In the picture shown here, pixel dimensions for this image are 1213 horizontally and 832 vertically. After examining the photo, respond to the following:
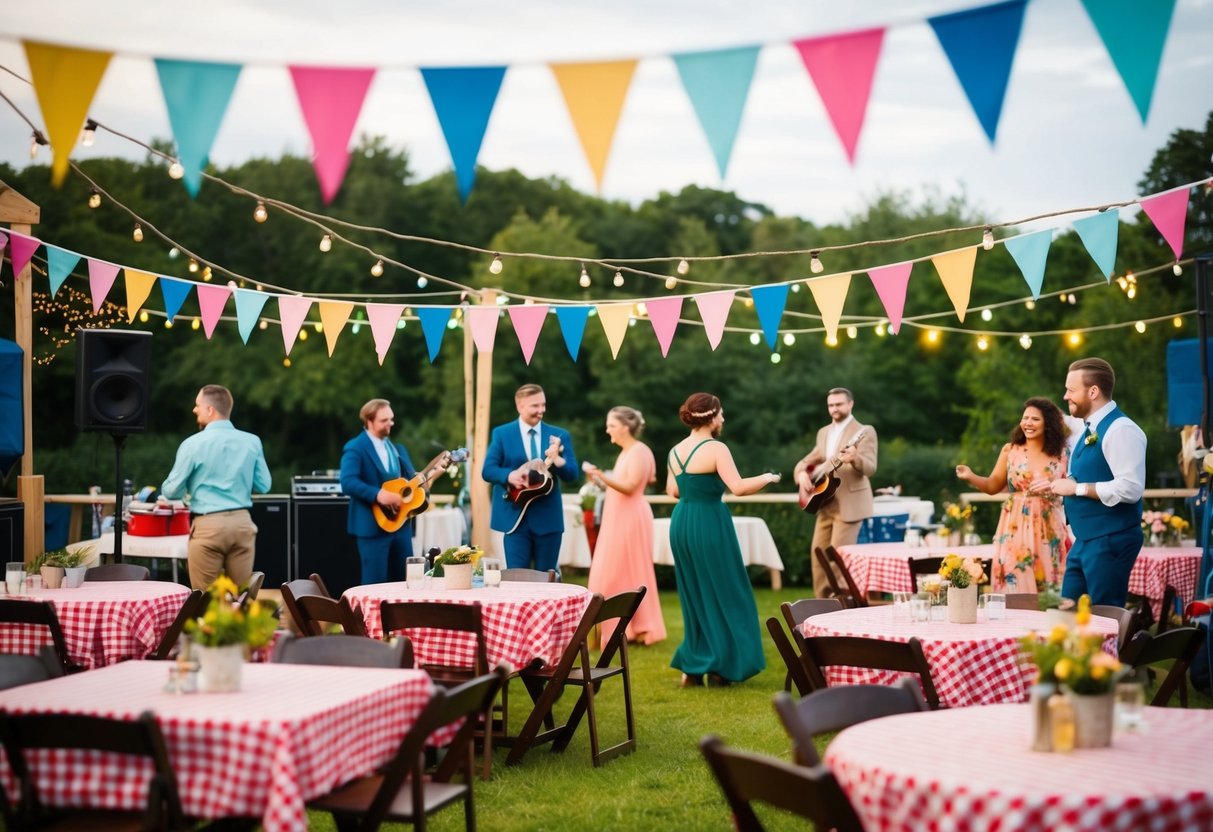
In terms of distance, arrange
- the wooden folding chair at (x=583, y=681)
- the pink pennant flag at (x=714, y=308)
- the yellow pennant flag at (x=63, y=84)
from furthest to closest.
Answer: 1. the pink pennant flag at (x=714, y=308)
2. the wooden folding chair at (x=583, y=681)
3. the yellow pennant flag at (x=63, y=84)

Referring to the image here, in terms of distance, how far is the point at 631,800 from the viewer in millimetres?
5059

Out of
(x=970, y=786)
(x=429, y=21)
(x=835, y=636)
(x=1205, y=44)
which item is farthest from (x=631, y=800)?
(x=1205, y=44)

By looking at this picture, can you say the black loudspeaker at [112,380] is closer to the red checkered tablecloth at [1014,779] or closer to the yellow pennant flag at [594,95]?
the yellow pennant flag at [594,95]

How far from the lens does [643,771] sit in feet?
18.2

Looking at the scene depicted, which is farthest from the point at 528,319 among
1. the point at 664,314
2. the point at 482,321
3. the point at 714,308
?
the point at 714,308

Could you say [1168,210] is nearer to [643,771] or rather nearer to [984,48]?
[984,48]

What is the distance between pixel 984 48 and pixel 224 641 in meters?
2.98

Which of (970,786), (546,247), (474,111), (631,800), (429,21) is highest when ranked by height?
(546,247)

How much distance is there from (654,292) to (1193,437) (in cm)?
1714

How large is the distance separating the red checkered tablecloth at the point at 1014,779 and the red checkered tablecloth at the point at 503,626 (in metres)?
2.51

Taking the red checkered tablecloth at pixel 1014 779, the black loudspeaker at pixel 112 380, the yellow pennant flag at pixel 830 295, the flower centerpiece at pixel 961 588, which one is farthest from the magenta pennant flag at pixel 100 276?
the red checkered tablecloth at pixel 1014 779

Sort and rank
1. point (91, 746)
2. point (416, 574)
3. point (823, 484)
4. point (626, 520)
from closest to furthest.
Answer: point (91, 746) → point (416, 574) → point (626, 520) → point (823, 484)

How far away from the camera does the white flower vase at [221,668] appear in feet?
11.4

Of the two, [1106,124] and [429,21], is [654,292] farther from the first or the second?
[429,21]
